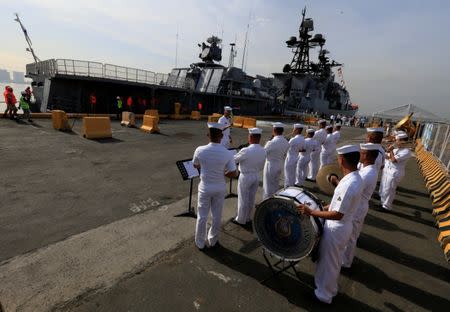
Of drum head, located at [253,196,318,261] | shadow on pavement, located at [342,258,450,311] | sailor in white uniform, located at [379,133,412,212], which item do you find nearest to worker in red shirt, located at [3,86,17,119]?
drum head, located at [253,196,318,261]

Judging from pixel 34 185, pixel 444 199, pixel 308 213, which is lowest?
pixel 34 185

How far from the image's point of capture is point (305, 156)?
8.59 metres

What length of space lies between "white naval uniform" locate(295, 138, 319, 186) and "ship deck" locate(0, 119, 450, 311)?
932 mm

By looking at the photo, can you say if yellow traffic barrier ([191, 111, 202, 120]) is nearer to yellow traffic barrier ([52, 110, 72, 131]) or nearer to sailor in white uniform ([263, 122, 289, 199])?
yellow traffic barrier ([52, 110, 72, 131])

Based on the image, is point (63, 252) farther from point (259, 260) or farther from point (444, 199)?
point (444, 199)

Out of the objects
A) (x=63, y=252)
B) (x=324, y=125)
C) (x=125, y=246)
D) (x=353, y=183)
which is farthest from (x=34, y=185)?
(x=324, y=125)

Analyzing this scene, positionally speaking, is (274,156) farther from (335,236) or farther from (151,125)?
(151,125)

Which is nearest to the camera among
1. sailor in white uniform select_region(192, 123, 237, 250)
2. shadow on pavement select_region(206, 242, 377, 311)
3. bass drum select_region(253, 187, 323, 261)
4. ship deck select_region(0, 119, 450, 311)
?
bass drum select_region(253, 187, 323, 261)

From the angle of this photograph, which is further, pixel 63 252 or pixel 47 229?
pixel 47 229

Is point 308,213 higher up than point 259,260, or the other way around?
point 308,213

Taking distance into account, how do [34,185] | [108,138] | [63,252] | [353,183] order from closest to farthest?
[353,183] < [63,252] < [34,185] < [108,138]

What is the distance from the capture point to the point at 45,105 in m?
19.7

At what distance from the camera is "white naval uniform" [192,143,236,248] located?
4.30 meters

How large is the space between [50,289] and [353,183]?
13.2ft
